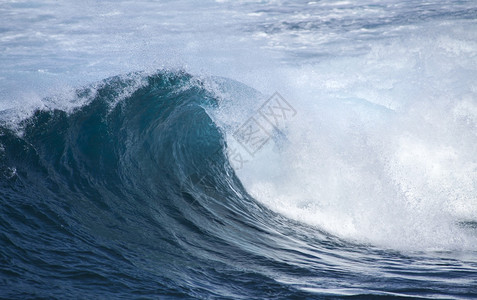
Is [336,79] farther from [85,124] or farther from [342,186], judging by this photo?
[85,124]

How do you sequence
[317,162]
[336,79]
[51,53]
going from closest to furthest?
[317,162] → [51,53] → [336,79]

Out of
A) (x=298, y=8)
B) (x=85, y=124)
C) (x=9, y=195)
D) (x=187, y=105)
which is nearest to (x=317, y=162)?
(x=187, y=105)

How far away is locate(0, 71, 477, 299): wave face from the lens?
3492mm

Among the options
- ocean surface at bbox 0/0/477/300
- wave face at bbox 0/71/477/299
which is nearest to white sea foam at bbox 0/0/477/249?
ocean surface at bbox 0/0/477/300

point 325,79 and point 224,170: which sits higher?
point 325,79

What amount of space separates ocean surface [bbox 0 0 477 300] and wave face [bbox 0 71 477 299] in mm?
26

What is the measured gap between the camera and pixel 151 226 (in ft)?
16.6

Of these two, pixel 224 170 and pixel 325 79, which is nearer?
pixel 224 170

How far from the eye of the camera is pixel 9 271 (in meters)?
3.24

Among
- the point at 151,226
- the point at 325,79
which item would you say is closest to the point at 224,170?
the point at 151,226

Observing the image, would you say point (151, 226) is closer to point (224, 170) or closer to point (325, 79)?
point (224, 170)

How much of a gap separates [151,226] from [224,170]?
3.25 m

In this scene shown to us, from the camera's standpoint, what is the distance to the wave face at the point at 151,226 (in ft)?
11.5

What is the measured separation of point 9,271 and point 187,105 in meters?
6.56
